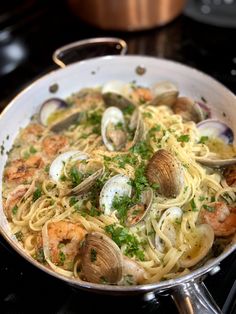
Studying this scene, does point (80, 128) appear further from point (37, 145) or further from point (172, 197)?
point (172, 197)

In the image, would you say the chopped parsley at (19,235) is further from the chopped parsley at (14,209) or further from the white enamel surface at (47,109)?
the white enamel surface at (47,109)

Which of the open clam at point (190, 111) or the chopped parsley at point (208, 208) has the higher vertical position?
the open clam at point (190, 111)

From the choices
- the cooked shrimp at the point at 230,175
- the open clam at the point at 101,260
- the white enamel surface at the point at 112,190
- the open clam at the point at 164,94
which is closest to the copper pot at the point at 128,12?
the open clam at the point at 164,94

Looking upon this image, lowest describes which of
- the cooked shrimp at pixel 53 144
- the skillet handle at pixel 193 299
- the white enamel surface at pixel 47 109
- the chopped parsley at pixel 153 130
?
the skillet handle at pixel 193 299

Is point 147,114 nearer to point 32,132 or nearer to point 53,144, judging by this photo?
point 53,144

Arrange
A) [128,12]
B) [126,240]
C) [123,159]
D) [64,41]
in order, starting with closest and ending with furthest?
1. [126,240]
2. [123,159]
3. [128,12]
4. [64,41]

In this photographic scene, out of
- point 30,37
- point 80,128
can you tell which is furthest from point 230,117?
point 30,37

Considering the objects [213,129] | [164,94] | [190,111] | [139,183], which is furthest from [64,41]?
[139,183]
